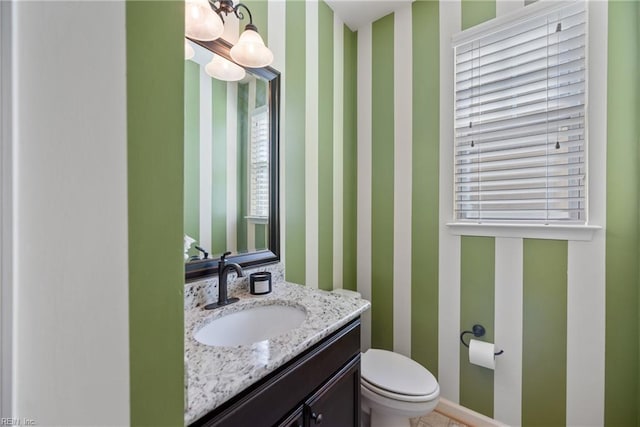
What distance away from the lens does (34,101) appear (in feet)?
0.89

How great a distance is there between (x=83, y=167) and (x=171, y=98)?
0.15 metres

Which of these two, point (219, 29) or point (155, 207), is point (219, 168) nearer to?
point (219, 29)

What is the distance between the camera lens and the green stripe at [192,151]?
1053 millimetres

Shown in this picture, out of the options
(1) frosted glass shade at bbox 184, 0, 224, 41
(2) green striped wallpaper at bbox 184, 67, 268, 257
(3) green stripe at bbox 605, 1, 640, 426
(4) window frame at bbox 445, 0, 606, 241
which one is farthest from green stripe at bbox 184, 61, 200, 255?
(3) green stripe at bbox 605, 1, 640, 426

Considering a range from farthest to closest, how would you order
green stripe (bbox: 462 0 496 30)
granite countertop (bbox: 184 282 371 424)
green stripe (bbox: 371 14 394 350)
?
green stripe (bbox: 371 14 394 350)
green stripe (bbox: 462 0 496 30)
granite countertop (bbox: 184 282 371 424)

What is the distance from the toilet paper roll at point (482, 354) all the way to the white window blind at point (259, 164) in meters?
1.35

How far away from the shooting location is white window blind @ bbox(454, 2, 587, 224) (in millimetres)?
1267

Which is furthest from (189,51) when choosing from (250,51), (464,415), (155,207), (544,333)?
(464,415)

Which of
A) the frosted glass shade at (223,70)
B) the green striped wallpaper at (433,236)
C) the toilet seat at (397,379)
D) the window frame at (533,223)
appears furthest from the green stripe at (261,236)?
the window frame at (533,223)

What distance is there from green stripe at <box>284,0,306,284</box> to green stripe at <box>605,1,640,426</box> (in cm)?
147

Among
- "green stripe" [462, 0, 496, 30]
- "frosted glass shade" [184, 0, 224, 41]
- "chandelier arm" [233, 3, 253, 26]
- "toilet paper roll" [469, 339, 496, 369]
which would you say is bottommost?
"toilet paper roll" [469, 339, 496, 369]

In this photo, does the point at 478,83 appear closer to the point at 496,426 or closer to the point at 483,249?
the point at 483,249

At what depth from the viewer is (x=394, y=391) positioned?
3.95 feet

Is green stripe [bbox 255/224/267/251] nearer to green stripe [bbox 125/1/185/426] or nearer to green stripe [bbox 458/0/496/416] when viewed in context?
green stripe [bbox 125/1/185/426]
